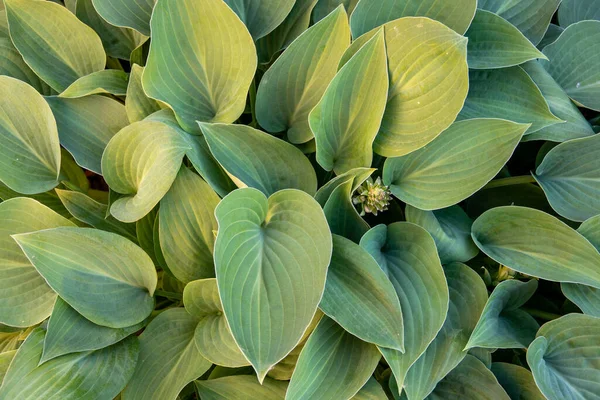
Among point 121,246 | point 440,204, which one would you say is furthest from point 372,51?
point 121,246

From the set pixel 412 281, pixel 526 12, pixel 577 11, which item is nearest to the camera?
pixel 412 281

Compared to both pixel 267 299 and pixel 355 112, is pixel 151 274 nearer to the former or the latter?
pixel 267 299

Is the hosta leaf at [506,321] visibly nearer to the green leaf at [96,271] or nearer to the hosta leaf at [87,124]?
the green leaf at [96,271]

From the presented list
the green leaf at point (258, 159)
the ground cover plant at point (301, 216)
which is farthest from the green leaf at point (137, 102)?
the green leaf at point (258, 159)

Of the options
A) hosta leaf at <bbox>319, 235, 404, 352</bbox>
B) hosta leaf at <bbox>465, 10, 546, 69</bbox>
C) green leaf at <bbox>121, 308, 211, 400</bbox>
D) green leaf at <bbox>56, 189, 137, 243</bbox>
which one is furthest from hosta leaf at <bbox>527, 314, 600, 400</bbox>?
green leaf at <bbox>56, 189, 137, 243</bbox>

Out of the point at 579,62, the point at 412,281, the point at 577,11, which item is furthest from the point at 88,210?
the point at 577,11

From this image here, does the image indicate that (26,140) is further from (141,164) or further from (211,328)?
(211,328)

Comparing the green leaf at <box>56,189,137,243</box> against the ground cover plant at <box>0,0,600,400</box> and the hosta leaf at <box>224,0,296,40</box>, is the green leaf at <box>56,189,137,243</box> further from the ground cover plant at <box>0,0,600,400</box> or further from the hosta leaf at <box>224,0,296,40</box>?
the hosta leaf at <box>224,0,296,40</box>
